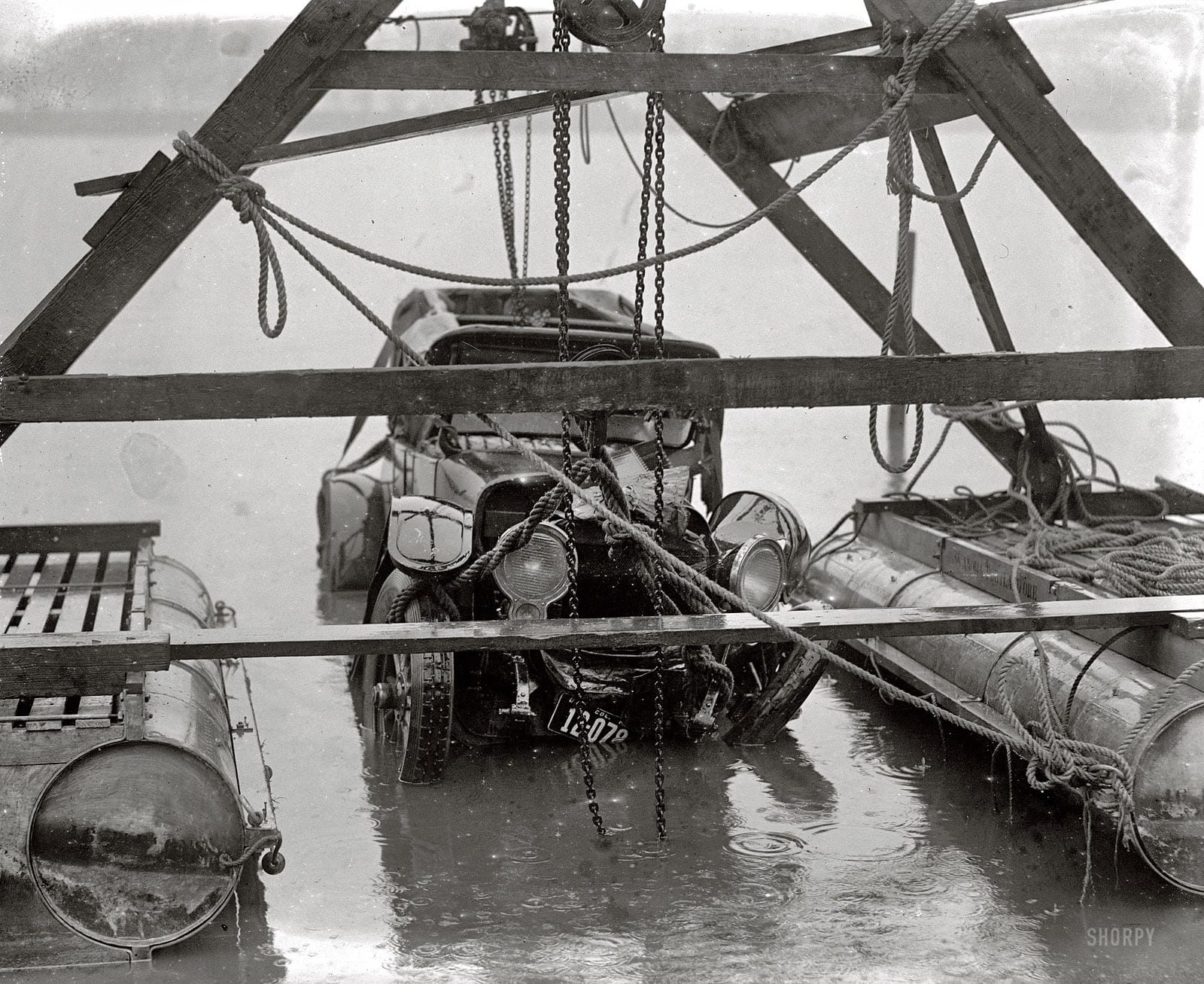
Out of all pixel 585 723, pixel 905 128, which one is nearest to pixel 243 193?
pixel 905 128

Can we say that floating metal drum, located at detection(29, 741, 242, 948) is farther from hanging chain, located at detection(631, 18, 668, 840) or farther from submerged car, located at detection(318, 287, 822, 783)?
hanging chain, located at detection(631, 18, 668, 840)

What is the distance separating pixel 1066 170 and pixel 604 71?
4.86ft

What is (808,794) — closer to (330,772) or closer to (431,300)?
(330,772)

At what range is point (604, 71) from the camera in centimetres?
378

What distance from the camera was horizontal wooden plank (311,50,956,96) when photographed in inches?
146

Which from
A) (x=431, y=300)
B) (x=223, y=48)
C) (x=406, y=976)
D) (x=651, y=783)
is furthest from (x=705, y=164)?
(x=406, y=976)

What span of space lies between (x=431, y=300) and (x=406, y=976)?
5602 mm

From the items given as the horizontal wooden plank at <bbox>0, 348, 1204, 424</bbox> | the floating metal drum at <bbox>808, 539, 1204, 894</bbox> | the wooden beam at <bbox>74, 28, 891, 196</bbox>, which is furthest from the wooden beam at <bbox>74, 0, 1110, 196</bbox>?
the floating metal drum at <bbox>808, 539, 1204, 894</bbox>

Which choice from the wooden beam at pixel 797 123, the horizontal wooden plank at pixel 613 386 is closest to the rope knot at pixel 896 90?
the horizontal wooden plank at pixel 613 386

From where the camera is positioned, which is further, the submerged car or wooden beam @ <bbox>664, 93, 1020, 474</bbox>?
wooden beam @ <bbox>664, 93, 1020, 474</bbox>

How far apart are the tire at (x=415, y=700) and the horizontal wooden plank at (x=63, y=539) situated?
2.00 metres

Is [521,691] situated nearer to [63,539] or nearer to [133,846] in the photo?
[133,846]

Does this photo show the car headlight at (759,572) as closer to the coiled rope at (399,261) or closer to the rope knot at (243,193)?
the coiled rope at (399,261)

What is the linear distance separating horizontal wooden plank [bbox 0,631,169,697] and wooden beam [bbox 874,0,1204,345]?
2.98 m
